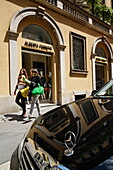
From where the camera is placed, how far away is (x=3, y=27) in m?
7.16

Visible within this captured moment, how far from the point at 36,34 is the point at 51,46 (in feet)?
3.64

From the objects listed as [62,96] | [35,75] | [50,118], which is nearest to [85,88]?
[62,96]

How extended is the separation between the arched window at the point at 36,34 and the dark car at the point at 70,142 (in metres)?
7.05

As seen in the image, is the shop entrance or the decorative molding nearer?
the decorative molding

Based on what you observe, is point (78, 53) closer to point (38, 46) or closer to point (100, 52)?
point (38, 46)

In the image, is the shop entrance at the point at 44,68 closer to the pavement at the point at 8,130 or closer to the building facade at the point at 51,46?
the building facade at the point at 51,46

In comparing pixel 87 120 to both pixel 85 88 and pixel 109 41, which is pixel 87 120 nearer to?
pixel 85 88

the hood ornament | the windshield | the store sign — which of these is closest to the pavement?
the hood ornament

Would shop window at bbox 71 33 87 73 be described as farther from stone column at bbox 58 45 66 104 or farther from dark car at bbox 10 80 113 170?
dark car at bbox 10 80 113 170

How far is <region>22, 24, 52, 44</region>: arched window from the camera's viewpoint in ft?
27.7

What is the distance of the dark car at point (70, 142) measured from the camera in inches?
49.3

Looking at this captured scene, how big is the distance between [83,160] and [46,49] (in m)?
8.44

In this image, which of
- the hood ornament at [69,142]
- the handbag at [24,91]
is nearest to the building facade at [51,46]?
the handbag at [24,91]

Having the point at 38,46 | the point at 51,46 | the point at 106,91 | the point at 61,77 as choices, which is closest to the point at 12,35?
the point at 38,46
